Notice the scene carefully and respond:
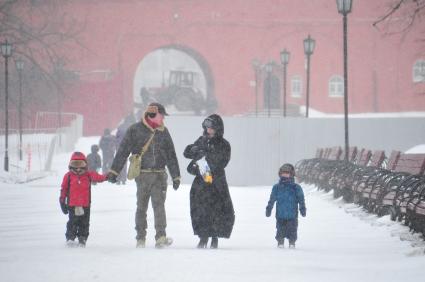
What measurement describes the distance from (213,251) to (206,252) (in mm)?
119

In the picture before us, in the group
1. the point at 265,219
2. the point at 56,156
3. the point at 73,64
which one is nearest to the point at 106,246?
the point at 265,219

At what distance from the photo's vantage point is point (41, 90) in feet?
136

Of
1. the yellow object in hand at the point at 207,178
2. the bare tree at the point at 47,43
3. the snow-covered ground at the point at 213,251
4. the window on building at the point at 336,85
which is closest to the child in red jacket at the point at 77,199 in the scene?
the snow-covered ground at the point at 213,251

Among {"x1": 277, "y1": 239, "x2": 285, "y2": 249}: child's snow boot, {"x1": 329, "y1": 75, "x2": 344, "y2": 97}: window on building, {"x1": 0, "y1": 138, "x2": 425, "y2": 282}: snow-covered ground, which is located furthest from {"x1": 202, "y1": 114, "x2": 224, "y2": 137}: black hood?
{"x1": 329, "y1": 75, "x2": 344, "y2": 97}: window on building

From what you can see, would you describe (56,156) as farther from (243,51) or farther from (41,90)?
(243,51)

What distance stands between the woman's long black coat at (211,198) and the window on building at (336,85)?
37161mm

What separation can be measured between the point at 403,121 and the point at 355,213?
12.6 m

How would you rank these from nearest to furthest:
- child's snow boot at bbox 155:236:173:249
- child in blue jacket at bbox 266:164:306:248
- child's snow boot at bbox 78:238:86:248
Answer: child's snow boot at bbox 155:236:173:249 → child's snow boot at bbox 78:238:86:248 → child in blue jacket at bbox 266:164:306:248

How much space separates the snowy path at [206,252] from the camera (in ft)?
22.0

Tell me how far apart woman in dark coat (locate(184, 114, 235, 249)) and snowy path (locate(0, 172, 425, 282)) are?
29 cm

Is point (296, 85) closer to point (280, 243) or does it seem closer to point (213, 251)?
point (280, 243)

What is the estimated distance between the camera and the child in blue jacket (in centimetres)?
910

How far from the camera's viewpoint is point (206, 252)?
26.1ft

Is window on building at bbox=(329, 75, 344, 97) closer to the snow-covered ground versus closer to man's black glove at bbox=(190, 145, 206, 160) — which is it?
the snow-covered ground
